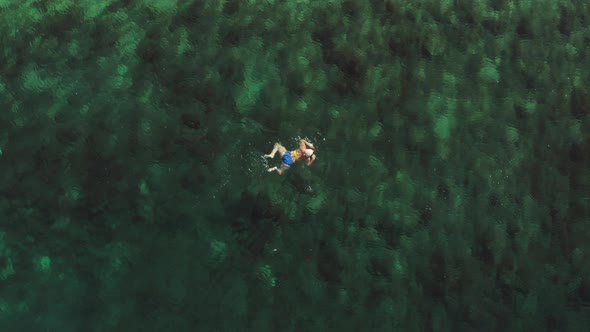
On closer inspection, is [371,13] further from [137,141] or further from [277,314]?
[277,314]

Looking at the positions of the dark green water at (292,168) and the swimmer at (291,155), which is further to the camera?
the swimmer at (291,155)

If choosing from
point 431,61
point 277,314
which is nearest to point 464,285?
point 277,314

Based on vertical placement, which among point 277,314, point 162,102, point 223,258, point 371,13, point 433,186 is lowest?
point 277,314

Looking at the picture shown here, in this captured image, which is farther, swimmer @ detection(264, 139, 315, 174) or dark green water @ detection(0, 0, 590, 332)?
swimmer @ detection(264, 139, 315, 174)
